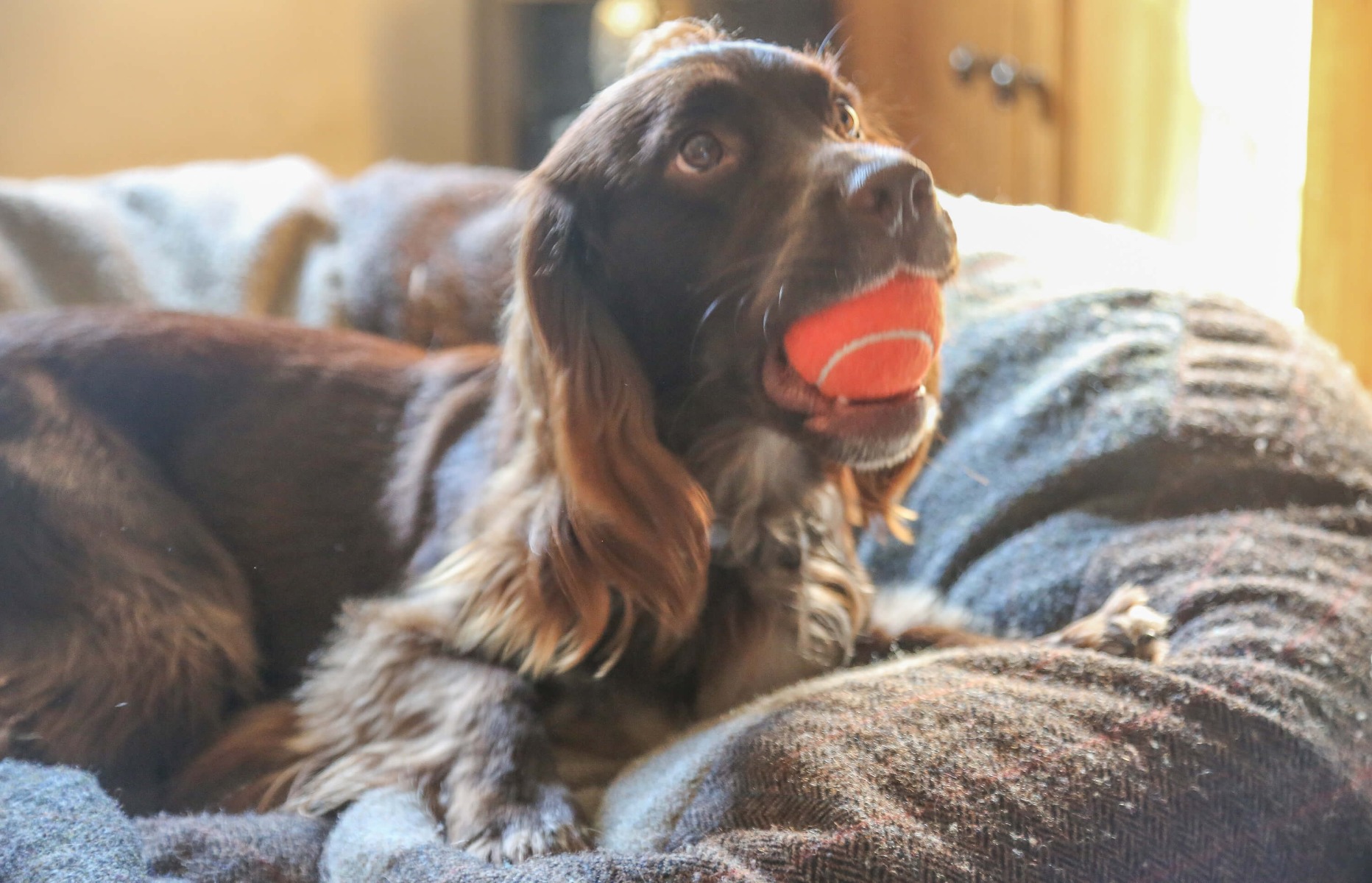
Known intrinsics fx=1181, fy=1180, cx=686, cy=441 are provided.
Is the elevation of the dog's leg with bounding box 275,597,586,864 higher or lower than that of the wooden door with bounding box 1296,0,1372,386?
lower

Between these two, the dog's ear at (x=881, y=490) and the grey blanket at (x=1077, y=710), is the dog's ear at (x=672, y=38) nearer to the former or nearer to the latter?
the dog's ear at (x=881, y=490)

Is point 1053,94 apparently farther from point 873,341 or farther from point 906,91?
point 873,341

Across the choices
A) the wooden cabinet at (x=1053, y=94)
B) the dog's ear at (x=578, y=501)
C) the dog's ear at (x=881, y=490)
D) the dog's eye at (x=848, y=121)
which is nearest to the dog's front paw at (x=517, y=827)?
the dog's ear at (x=578, y=501)

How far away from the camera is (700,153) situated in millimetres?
1234

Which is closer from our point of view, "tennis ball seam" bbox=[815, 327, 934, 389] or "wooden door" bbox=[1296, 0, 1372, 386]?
"tennis ball seam" bbox=[815, 327, 934, 389]

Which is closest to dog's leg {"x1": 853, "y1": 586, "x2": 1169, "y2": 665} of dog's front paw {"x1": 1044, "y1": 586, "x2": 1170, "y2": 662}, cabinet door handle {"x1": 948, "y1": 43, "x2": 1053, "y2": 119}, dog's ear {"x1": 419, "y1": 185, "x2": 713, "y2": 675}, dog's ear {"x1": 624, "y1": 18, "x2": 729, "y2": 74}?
dog's front paw {"x1": 1044, "y1": 586, "x2": 1170, "y2": 662}

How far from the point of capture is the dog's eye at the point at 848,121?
133 centimetres

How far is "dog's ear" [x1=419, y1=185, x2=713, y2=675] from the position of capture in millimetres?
1292

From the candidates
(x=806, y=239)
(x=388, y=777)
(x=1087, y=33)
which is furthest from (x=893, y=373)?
(x=1087, y=33)

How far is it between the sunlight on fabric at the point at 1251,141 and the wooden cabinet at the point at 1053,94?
47mm

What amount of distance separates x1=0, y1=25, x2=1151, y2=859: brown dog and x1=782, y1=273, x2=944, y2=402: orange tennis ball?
2 cm

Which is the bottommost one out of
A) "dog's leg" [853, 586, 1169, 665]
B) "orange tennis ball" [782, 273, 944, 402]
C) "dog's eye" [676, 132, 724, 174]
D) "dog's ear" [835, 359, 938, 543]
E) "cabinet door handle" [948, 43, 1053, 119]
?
"dog's leg" [853, 586, 1169, 665]

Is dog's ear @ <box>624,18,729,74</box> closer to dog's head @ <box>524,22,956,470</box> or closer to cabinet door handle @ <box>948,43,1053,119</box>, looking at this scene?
dog's head @ <box>524,22,956,470</box>

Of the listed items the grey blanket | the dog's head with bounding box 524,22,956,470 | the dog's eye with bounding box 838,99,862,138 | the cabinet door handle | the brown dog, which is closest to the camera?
the grey blanket
